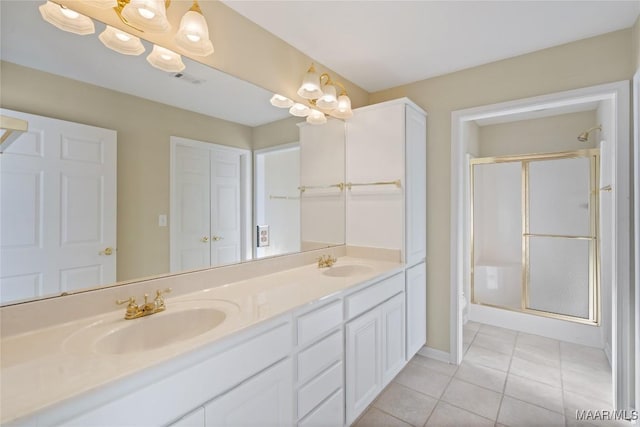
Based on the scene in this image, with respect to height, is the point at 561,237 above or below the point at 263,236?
below

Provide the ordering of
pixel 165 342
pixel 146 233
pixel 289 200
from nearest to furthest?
pixel 165 342
pixel 146 233
pixel 289 200

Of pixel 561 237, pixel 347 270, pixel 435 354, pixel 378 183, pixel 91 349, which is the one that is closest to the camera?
pixel 91 349

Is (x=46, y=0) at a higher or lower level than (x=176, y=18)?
lower

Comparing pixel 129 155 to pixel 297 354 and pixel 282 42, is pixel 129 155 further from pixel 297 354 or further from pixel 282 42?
pixel 282 42

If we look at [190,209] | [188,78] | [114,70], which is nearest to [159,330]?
[190,209]

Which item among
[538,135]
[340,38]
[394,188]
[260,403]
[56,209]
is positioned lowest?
[260,403]

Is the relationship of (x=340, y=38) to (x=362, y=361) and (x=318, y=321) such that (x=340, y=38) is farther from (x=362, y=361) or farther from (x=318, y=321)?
(x=362, y=361)

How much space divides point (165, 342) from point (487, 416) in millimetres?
1916

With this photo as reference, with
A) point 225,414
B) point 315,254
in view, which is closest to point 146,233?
point 225,414

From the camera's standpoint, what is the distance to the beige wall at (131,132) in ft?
3.20

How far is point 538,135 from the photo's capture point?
3.33 m

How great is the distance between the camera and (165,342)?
112 centimetres

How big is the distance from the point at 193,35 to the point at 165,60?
Result: 7.0 inches

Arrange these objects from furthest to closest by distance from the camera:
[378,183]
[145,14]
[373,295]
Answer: [378,183] → [373,295] → [145,14]
